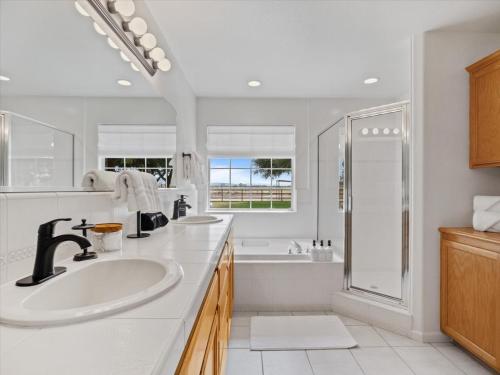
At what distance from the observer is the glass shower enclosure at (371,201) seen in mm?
2354

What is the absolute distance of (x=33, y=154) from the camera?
0.84m

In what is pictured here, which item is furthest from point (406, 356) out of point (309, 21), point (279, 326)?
point (309, 21)

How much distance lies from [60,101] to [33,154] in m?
0.25

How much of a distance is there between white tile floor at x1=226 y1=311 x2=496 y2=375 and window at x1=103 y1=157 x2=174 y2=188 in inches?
53.5

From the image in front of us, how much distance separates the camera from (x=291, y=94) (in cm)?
338

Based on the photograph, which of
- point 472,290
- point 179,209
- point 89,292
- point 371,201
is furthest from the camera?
point 371,201

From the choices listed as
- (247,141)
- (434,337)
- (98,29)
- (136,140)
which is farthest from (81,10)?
(434,337)

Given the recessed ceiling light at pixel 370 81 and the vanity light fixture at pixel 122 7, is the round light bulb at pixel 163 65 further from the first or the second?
the recessed ceiling light at pixel 370 81

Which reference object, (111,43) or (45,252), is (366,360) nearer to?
(45,252)

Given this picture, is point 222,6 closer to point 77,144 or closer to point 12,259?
point 77,144

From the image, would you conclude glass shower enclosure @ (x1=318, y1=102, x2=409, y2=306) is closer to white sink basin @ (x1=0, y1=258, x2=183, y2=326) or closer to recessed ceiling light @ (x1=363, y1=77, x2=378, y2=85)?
recessed ceiling light @ (x1=363, y1=77, x2=378, y2=85)

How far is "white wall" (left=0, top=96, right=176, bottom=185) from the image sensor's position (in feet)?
2.77

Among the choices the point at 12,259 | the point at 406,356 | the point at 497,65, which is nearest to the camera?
the point at 12,259

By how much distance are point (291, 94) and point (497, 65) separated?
2.01 m
